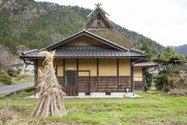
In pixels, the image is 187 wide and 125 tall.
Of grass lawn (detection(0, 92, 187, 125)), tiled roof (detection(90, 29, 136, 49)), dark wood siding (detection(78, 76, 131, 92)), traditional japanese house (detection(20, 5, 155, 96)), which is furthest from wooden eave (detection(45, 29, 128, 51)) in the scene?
tiled roof (detection(90, 29, 136, 49))

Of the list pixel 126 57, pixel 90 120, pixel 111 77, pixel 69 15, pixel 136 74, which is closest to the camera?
pixel 90 120

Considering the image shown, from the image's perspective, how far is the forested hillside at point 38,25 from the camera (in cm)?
5974

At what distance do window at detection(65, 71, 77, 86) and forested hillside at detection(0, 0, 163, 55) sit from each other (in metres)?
44.7

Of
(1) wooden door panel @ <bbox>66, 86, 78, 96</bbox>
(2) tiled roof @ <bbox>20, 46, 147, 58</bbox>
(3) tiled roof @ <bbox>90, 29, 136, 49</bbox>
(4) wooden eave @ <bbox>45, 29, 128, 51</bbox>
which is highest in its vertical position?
(3) tiled roof @ <bbox>90, 29, 136, 49</bbox>

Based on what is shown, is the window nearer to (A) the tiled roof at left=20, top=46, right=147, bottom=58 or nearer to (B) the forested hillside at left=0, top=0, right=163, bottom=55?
(A) the tiled roof at left=20, top=46, right=147, bottom=58

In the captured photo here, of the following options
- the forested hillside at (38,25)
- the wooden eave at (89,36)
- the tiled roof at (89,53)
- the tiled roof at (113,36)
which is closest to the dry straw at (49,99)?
the tiled roof at (89,53)

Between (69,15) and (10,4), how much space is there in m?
40.2

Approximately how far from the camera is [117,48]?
11953mm

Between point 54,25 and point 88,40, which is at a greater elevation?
point 54,25

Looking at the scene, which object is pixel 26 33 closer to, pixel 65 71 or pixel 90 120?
pixel 65 71

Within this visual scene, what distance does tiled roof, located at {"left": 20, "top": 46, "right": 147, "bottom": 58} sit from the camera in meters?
11.1

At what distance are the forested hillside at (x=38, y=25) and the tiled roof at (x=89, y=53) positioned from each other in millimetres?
44090

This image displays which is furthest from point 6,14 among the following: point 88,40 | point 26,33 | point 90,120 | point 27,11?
point 90,120

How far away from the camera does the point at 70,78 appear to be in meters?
12.0
